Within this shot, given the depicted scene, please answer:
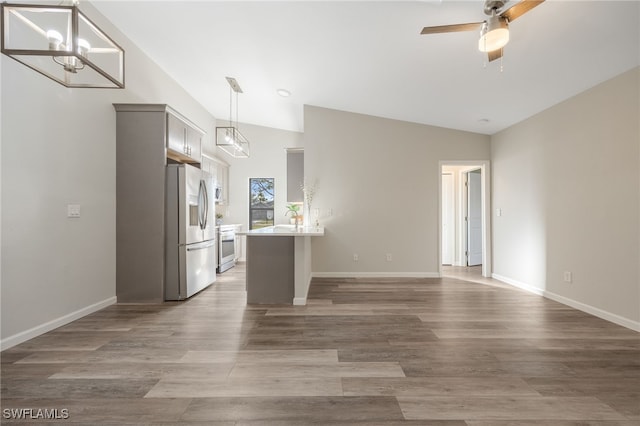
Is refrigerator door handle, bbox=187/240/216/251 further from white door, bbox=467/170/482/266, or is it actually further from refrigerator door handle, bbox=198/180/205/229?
white door, bbox=467/170/482/266

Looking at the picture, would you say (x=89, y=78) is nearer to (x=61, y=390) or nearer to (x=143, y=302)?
(x=143, y=302)

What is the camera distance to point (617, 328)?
2828 millimetres

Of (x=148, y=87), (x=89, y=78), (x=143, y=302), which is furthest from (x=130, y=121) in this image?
(x=143, y=302)

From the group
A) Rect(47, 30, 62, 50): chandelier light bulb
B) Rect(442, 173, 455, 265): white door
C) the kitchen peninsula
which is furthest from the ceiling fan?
Rect(442, 173, 455, 265): white door

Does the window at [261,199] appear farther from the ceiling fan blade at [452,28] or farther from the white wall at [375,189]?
the ceiling fan blade at [452,28]

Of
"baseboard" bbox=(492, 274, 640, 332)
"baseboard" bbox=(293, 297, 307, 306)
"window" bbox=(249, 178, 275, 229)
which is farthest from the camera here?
"window" bbox=(249, 178, 275, 229)

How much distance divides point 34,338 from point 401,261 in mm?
4728

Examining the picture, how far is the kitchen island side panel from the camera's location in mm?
3670

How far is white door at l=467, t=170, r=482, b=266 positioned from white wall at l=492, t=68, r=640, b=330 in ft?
4.65

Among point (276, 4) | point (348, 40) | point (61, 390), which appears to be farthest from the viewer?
point (348, 40)

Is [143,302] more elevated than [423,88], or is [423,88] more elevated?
[423,88]

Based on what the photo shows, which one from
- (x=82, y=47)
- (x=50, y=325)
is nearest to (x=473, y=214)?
(x=82, y=47)

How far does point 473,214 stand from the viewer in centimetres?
623

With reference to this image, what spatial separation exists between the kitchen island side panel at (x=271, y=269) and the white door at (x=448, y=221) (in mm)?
4248
